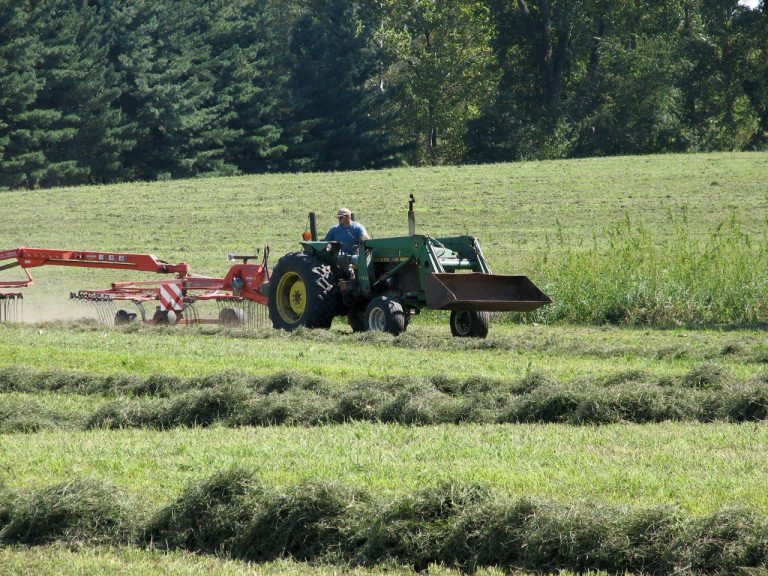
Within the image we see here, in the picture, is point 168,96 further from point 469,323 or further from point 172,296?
point 469,323

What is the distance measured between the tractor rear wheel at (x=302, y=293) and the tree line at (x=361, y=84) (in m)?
39.9

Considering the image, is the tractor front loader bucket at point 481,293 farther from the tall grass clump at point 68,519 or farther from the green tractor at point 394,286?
the tall grass clump at point 68,519

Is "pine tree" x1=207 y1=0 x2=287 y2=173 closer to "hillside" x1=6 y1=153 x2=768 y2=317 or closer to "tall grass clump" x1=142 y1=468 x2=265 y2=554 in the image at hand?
"hillside" x1=6 y1=153 x2=768 y2=317

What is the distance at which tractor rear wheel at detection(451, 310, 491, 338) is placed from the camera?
53.0 ft

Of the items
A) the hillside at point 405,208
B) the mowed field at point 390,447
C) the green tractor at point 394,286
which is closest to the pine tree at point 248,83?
the hillside at point 405,208

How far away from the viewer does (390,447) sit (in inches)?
331

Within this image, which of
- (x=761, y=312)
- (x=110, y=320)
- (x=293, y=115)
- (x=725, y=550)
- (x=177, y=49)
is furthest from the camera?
(x=293, y=115)

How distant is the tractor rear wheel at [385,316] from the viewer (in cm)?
1598

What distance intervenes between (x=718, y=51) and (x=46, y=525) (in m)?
62.4

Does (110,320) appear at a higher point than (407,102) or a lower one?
lower

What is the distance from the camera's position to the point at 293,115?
67812 millimetres

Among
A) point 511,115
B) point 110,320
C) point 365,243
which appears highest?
point 511,115

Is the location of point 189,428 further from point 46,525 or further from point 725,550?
point 725,550

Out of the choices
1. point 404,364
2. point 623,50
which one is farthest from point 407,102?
point 404,364
